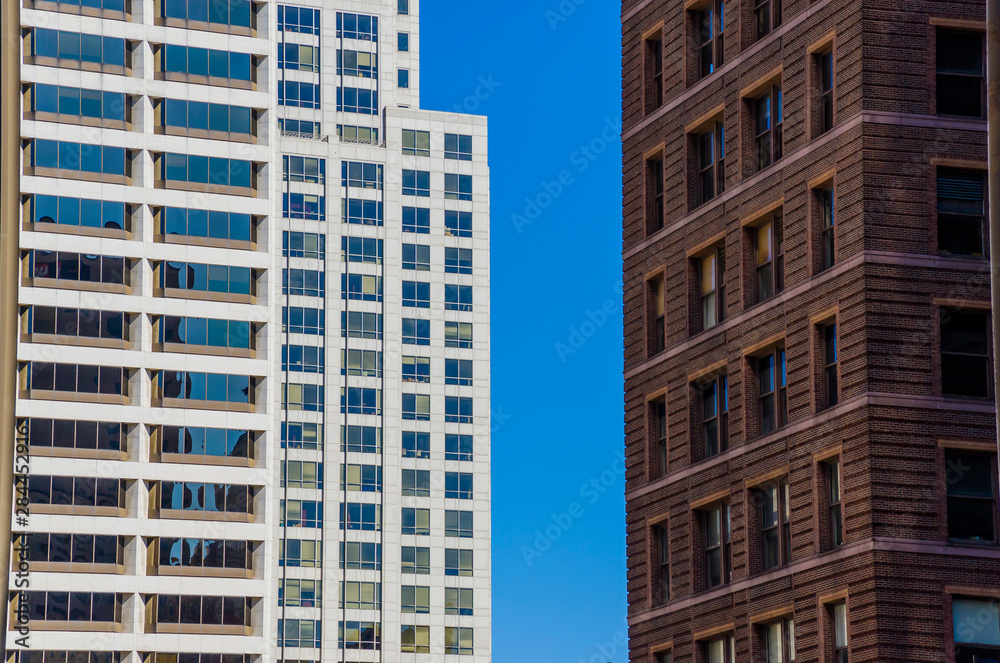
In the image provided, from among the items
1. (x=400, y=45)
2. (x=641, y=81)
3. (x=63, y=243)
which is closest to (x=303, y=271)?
(x=400, y=45)

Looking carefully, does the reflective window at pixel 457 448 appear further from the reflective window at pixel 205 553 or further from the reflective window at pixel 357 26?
the reflective window at pixel 205 553

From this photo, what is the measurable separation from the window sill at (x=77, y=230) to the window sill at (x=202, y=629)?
25.1 m

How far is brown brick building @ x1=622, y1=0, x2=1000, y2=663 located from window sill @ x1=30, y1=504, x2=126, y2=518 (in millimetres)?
52459

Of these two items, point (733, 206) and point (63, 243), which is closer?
point (733, 206)

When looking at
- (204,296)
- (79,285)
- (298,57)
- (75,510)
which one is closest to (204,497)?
(75,510)

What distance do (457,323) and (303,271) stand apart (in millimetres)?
15710

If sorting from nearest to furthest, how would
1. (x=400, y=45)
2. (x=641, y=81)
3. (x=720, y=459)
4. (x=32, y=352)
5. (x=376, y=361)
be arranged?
(x=720, y=459) < (x=641, y=81) < (x=32, y=352) < (x=376, y=361) < (x=400, y=45)

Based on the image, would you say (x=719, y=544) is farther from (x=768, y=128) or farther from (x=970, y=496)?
(x=768, y=128)

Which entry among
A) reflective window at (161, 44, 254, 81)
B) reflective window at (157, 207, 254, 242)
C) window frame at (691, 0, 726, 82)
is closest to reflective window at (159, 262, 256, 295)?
reflective window at (157, 207, 254, 242)

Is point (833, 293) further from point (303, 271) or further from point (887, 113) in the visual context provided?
point (303, 271)

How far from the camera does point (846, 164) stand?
2084 inches

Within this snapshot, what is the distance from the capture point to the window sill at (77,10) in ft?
366

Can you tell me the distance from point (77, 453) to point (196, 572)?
34.7 feet

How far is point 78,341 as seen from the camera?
10862cm
